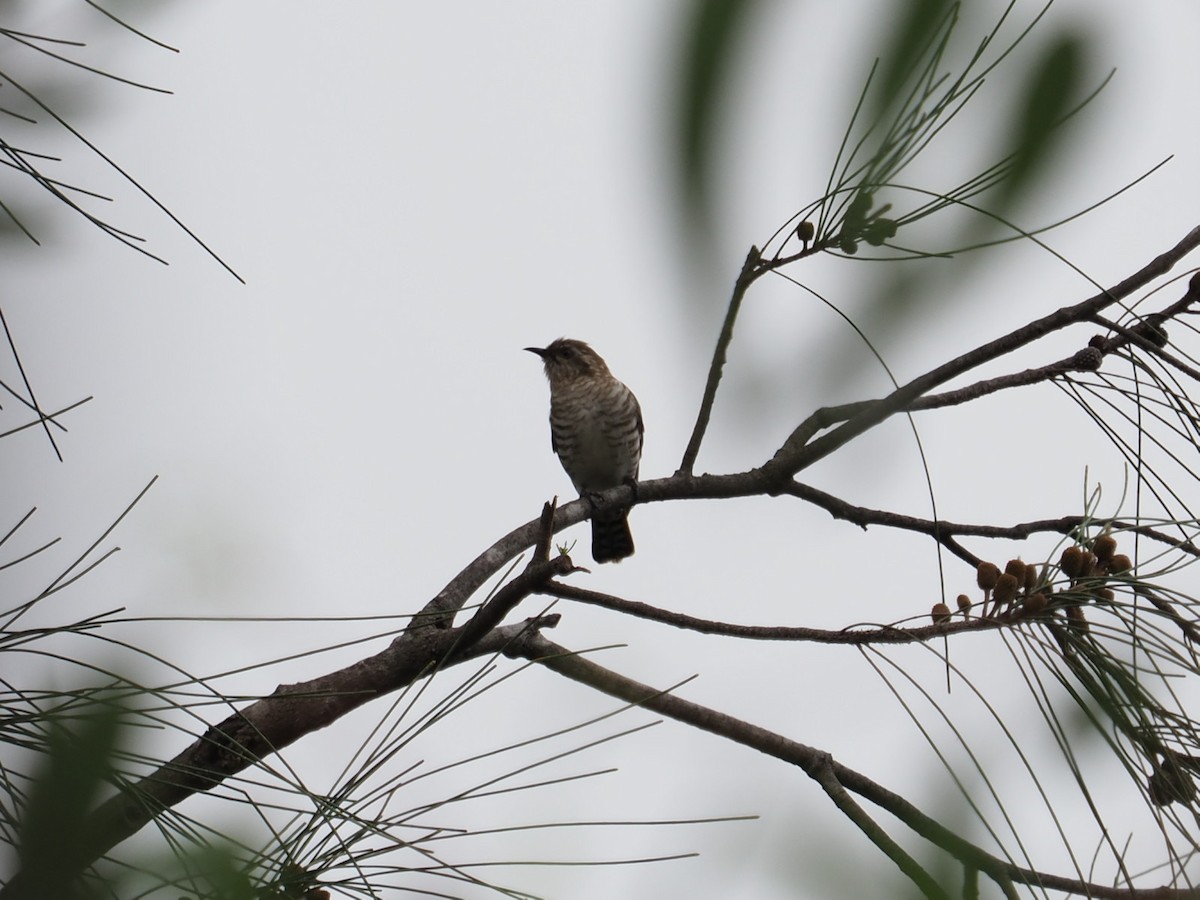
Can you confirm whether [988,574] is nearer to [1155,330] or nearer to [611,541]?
[1155,330]

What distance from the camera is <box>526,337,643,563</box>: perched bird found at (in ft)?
24.0

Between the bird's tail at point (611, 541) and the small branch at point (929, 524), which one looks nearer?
the small branch at point (929, 524)

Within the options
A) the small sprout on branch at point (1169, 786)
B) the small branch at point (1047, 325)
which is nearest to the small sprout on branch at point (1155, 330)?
the small branch at point (1047, 325)

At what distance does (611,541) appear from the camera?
7891 millimetres

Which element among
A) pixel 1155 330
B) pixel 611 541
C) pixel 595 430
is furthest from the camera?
pixel 611 541

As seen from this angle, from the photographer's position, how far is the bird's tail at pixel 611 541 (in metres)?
7.79

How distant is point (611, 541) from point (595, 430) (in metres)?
0.94

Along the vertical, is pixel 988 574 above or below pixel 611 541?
below

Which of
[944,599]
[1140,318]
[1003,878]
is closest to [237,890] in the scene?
[1003,878]

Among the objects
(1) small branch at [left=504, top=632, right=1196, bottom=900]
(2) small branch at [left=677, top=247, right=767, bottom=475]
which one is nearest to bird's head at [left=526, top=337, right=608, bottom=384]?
(2) small branch at [left=677, top=247, right=767, bottom=475]

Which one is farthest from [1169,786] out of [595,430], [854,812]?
[595,430]

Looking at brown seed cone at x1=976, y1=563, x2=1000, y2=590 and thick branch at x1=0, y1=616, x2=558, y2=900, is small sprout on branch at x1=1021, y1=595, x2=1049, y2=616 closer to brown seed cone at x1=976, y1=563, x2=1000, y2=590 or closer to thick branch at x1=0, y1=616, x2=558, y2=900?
brown seed cone at x1=976, y1=563, x2=1000, y2=590

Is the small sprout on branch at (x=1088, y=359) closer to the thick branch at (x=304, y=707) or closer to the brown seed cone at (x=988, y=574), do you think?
the brown seed cone at (x=988, y=574)

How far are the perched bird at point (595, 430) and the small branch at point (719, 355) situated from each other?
154 inches
